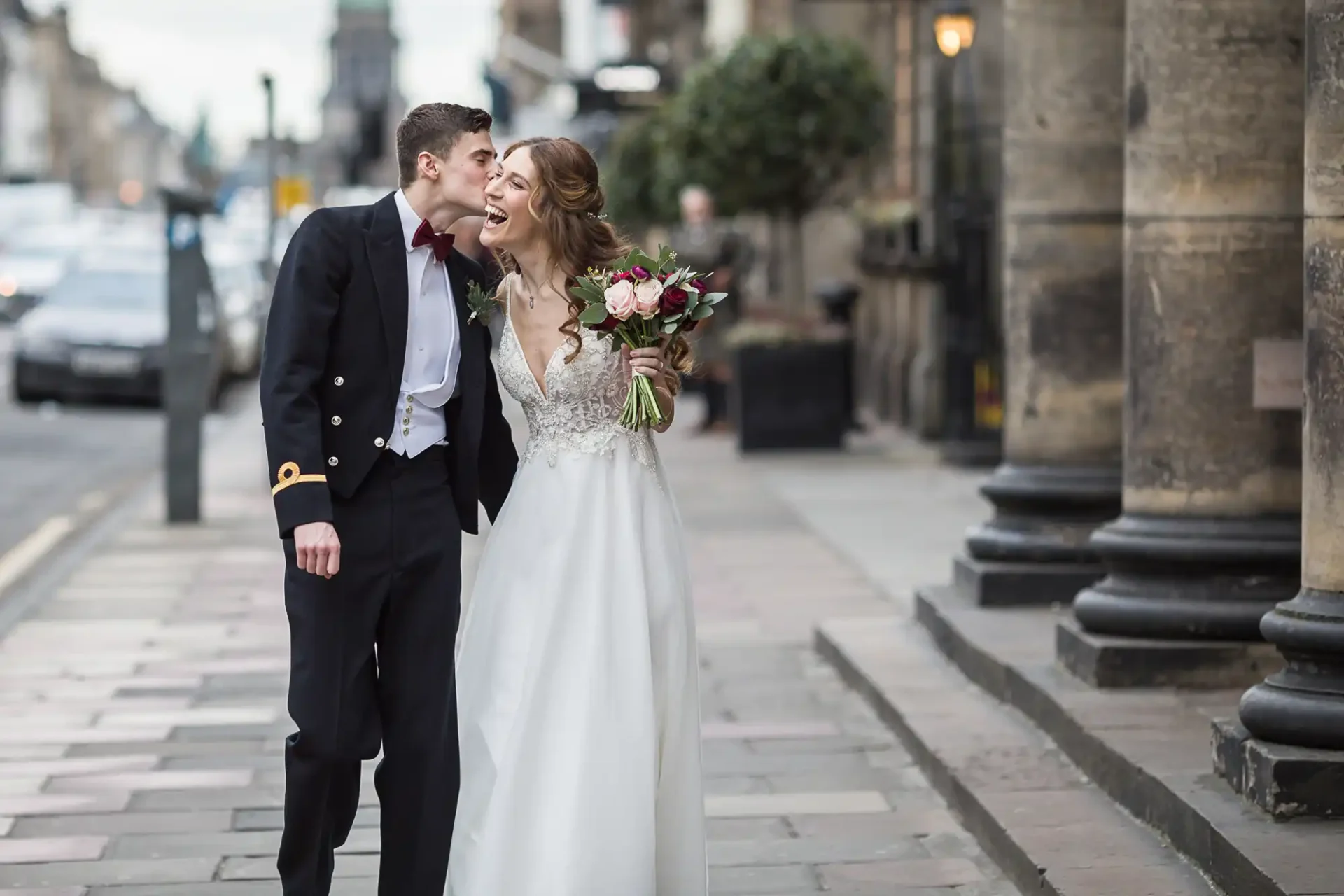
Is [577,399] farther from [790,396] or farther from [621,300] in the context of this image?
[790,396]

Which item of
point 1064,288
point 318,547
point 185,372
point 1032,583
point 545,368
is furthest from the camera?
point 185,372

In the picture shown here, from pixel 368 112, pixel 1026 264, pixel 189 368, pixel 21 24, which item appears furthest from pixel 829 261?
pixel 21 24

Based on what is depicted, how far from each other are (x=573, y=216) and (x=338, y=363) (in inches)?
22.3

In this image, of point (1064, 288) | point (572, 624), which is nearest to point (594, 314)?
point (572, 624)

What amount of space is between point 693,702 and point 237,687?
12.7 feet

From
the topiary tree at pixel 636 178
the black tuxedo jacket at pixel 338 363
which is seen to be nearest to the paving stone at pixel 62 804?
the black tuxedo jacket at pixel 338 363

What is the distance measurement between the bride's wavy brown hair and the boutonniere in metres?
0.16

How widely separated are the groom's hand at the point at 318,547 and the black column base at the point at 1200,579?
10.3ft

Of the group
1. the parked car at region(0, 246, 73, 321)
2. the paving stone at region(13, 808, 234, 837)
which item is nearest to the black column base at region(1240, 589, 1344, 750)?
the paving stone at region(13, 808, 234, 837)

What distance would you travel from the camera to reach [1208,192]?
7.15 m

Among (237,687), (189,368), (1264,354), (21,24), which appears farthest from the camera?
(21,24)

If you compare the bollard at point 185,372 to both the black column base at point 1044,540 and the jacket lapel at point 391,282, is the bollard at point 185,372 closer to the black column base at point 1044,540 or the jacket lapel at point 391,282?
the black column base at point 1044,540

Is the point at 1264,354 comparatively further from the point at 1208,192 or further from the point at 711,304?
the point at 711,304

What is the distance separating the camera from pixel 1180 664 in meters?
7.21
